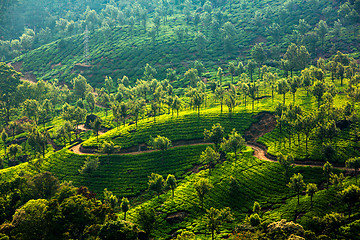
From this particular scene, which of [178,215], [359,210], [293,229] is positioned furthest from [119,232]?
[359,210]

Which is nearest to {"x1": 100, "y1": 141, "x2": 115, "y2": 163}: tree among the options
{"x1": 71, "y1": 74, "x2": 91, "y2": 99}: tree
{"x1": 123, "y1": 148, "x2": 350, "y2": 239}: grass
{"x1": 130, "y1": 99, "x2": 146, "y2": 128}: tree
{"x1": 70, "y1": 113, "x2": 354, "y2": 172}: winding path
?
{"x1": 70, "y1": 113, "x2": 354, "y2": 172}: winding path

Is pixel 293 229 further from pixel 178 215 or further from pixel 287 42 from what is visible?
pixel 287 42

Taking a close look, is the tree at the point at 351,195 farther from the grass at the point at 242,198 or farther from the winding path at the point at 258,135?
the winding path at the point at 258,135

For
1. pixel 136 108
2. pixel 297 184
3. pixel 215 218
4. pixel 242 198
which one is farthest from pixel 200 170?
pixel 136 108

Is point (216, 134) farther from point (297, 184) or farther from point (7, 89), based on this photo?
point (7, 89)

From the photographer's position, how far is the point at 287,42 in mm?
194000

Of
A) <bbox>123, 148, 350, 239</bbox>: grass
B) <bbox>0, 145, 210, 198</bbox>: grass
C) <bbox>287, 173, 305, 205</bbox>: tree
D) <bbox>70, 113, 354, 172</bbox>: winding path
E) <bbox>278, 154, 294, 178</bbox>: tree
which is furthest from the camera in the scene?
<bbox>70, 113, 354, 172</bbox>: winding path

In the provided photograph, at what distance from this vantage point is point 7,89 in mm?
168250

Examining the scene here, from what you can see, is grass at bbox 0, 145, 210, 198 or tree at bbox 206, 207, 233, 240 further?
grass at bbox 0, 145, 210, 198

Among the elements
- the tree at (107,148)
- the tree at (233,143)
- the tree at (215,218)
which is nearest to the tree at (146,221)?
the tree at (215,218)

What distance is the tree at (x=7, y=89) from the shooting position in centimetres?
16000

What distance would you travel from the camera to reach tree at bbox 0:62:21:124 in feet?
525

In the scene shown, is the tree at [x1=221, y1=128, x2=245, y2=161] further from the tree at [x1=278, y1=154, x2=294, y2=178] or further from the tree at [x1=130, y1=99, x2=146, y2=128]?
the tree at [x1=130, y1=99, x2=146, y2=128]

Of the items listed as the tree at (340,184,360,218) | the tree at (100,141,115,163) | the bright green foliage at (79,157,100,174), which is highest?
the tree at (100,141,115,163)
